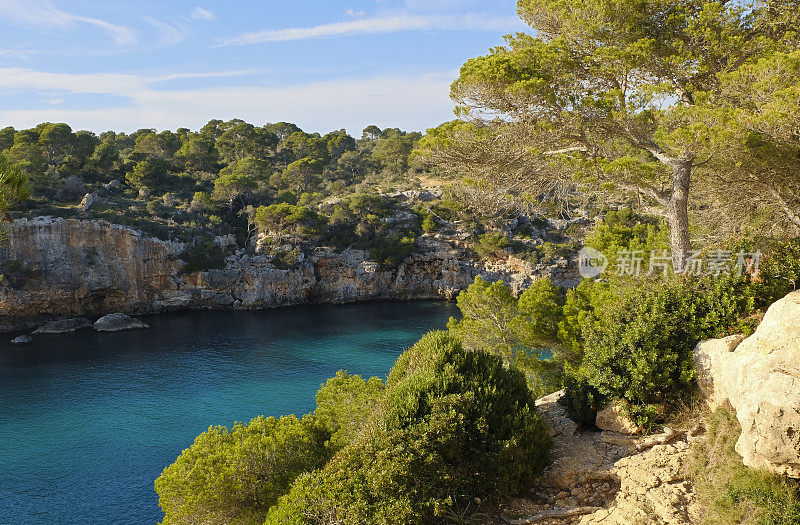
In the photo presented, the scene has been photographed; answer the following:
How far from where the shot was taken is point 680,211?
11.0 metres

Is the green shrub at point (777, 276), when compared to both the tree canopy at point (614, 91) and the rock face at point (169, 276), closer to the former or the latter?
the tree canopy at point (614, 91)

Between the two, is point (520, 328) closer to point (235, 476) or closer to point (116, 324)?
point (235, 476)

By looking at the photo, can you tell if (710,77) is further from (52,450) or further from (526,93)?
(52,450)

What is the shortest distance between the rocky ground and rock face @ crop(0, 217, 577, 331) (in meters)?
35.5

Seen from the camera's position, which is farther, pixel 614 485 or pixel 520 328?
pixel 520 328

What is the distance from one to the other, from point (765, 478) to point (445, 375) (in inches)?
193

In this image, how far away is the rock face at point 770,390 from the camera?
5941 millimetres

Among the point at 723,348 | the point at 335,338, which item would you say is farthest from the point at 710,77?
the point at 335,338

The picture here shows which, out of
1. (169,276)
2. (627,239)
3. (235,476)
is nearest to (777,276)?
(627,239)

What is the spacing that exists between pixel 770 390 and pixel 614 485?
9.56 ft

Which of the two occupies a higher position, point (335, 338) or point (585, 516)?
point (585, 516)

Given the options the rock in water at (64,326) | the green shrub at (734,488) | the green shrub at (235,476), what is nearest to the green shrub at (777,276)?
the green shrub at (734,488)

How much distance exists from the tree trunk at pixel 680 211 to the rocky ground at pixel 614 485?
4.35 metres

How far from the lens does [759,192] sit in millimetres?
11586
